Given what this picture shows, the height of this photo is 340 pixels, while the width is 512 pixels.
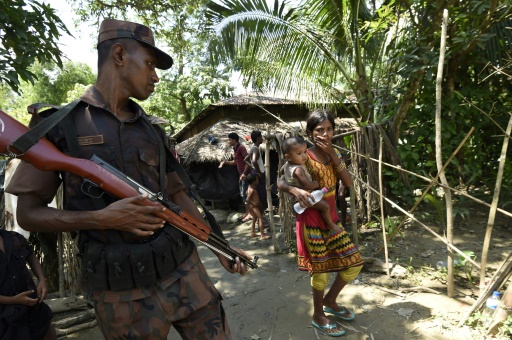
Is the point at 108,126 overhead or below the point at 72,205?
overhead

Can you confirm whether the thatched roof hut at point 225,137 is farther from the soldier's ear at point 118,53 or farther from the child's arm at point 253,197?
the soldier's ear at point 118,53

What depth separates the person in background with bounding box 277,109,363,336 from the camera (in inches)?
105

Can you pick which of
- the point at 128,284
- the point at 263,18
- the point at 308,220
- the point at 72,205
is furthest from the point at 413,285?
the point at 263,18

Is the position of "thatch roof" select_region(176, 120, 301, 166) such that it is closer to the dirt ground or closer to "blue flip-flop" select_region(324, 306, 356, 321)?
the dirt ground

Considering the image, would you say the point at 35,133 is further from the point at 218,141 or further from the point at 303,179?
the point at 218,141

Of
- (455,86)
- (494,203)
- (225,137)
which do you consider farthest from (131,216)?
(225,137)

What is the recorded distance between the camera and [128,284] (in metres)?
1.42

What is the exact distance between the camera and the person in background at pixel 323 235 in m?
2.66

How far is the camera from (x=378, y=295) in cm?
348

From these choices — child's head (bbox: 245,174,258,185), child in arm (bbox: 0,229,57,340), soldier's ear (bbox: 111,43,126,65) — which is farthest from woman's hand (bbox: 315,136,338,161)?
child's head (bbox: 245,174,258,185)

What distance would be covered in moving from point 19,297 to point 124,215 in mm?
1499

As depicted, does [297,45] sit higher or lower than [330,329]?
higher

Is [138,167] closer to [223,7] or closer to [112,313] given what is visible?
[112,313]

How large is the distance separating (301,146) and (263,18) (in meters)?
3.60
